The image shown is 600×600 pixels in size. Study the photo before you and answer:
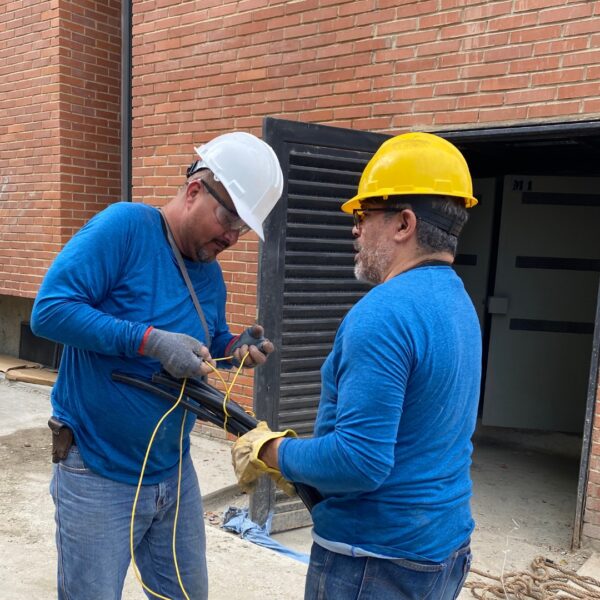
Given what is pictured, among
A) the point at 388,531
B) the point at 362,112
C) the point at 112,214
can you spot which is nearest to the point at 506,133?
the point at 362,112

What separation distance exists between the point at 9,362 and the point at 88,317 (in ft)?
21.9

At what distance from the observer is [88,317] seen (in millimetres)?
1750

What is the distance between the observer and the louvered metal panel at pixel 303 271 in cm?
367

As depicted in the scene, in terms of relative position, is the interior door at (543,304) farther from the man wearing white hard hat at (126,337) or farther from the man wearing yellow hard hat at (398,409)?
the man wearing yellow hard hat at (398,409)

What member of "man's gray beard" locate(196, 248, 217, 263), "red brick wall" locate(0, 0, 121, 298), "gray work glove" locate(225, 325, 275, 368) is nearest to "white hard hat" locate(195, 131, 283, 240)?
"man's gray beard" locate(196, 248, 217, 263)

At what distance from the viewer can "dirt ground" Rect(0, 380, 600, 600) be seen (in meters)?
3.25

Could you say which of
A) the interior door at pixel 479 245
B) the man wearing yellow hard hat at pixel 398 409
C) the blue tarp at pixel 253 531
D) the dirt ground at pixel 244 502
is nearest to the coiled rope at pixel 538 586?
the dirt ground at pixel 244 502

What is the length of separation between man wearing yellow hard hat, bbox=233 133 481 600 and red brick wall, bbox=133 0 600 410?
2445mm

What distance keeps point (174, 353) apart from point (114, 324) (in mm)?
190

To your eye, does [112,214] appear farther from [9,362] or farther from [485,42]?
[9,362]

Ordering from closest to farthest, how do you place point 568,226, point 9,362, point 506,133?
point 506,133
point 568,226
point 9,362

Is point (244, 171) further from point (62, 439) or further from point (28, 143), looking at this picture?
point (28, 143)

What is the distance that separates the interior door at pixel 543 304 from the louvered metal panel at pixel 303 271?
306 centimetres

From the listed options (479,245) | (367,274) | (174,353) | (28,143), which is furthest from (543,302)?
(28,143)
